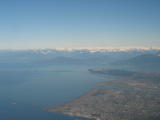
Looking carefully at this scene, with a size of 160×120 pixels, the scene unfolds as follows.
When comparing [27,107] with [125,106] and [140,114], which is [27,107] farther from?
[140,114]

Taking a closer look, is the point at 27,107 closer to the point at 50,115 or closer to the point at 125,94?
the point at 50,115

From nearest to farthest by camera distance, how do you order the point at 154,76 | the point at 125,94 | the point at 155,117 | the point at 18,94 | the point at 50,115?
the point at 155,117
the point at 50,115
the point at 125,94
the point at 18,94
the point at 154,76

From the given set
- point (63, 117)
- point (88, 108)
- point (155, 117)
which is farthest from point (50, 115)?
point (155, 117)

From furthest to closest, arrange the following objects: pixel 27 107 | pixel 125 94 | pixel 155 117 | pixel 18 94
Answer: pixel 18 94 → pixel 125 94 → pixel 27 107 → pixel 155 117

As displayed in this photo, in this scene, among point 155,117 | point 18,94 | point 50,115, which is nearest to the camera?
point 155,117

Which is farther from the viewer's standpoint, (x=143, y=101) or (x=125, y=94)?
(x=125, y=94)

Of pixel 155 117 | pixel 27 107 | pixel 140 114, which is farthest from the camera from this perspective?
pixel 27 107

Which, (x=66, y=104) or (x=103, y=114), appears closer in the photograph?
(x=103, y=114)

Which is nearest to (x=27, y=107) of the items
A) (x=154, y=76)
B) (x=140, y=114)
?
(x=140, y=114)
